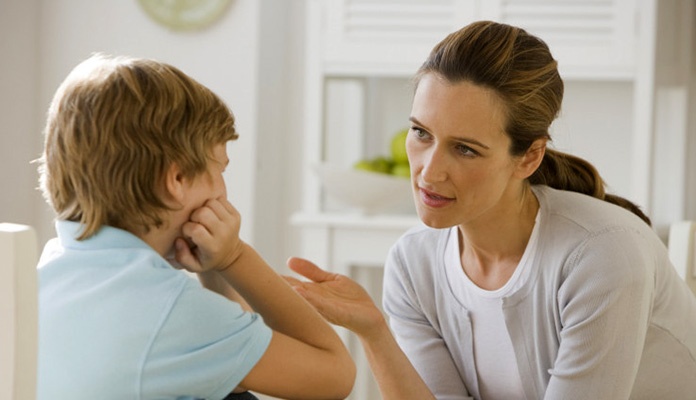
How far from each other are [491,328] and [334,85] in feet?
5.42

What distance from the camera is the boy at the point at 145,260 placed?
106cm

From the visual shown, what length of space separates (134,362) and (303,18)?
7.81 ft

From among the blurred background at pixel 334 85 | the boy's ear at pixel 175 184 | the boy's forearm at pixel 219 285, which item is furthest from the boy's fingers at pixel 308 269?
the blurred background at pixel 334 85

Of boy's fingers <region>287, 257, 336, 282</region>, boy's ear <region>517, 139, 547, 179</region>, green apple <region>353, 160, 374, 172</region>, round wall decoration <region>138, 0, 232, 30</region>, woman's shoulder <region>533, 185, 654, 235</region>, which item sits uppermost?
round wall decoration <region>138, 0, 232, 30</region>

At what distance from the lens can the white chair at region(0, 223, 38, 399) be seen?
3.27 ft

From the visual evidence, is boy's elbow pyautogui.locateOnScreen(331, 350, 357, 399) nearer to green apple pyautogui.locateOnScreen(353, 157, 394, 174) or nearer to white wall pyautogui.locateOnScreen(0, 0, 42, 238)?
green apple pyautogui.locateOnScreen(353, 157, 394, 174)

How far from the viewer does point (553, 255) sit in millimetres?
1589

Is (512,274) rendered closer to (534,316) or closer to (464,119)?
(534,316)

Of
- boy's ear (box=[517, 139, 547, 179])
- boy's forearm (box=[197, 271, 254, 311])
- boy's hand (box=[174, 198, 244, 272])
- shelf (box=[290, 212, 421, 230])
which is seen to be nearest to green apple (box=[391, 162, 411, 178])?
shelf (box=[290, 212, 421, 230])

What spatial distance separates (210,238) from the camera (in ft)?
3.89

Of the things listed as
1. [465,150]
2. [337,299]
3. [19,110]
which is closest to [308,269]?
[337,299]

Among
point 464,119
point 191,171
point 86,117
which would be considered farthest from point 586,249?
point 86,117

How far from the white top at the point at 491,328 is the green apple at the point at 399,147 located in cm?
126

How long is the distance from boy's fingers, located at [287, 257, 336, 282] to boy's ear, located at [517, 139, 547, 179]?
1.14 ft
